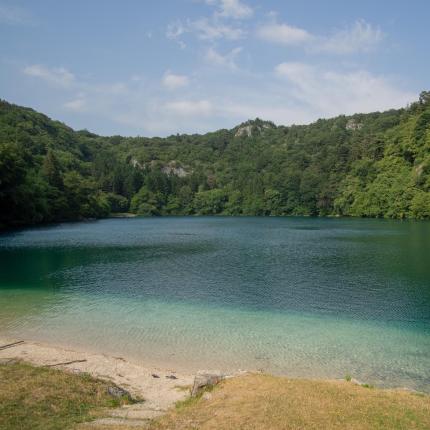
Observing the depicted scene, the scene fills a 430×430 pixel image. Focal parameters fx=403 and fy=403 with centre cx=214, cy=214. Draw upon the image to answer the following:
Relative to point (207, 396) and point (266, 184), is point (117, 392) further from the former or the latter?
point (266, 184)

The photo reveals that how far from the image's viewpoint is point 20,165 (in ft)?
273

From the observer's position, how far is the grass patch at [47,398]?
350 inches

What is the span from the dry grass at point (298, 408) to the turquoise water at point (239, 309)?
450cm

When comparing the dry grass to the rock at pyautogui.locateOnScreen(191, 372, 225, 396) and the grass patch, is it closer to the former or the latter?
the rock at pyautogui.locateOnScreen(191, 372, 225, 396)

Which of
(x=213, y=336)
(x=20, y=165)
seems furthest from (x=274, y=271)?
(x=20, y=165)

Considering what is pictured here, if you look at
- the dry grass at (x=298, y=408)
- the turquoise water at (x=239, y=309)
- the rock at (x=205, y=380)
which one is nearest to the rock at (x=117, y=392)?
the rock at (x=205, y=380)

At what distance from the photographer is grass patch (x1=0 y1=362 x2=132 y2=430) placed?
8.88 meters

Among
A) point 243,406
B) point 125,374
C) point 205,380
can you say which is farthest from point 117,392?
point 243,406

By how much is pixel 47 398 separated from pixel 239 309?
47.5ft

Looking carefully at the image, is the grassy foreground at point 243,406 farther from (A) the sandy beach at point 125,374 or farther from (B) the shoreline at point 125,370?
(B) the shoreline at point 125,370

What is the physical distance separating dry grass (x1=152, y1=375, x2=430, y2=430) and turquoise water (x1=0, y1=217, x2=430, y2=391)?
450 cm

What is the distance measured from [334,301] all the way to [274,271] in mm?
10399

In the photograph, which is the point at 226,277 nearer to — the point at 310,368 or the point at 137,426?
the point at 310,368

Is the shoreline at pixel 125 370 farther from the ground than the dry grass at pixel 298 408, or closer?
closer
